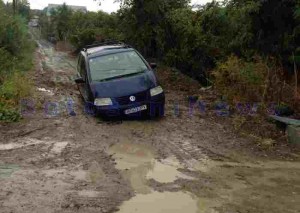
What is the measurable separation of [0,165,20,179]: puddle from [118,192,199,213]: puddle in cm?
220

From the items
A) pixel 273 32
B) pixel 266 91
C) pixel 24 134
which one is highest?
pixel 273 32

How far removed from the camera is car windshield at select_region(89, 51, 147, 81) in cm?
1059

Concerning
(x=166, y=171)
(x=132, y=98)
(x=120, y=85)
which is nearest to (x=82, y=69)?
(x=120, y=85)

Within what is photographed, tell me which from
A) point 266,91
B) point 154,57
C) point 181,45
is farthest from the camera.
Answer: point 154,57

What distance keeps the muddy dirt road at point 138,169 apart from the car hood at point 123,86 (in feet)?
2.25

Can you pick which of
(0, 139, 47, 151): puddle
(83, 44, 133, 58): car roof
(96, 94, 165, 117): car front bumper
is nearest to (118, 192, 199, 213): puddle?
(0, 139, 47, 151): puddle

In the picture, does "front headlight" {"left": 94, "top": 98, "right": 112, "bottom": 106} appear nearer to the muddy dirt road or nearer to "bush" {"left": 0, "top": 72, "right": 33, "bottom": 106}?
the muddy dirt road

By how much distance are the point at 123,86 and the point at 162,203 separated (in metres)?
4.98

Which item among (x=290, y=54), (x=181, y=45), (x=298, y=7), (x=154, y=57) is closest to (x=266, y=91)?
(x=298, y=7)

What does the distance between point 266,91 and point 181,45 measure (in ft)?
31.8

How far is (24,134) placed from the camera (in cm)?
927

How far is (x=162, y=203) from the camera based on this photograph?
17.7 feet

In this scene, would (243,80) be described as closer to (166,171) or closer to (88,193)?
(166,171)

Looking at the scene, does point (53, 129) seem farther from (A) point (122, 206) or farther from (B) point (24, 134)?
(A) point (122, 206)
